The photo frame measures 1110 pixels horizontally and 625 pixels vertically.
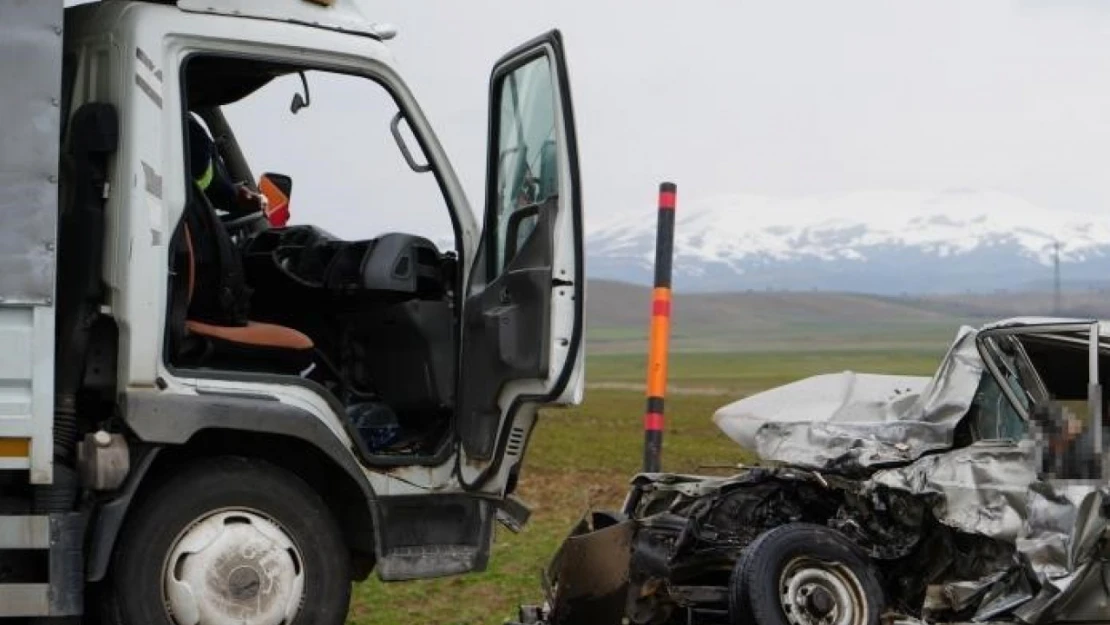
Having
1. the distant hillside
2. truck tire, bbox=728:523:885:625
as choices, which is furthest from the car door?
the distant hillside

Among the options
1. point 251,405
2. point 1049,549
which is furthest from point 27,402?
point 1049,549

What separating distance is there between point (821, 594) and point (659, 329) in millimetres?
2247

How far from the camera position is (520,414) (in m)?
7.33

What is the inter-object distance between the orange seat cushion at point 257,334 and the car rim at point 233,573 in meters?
0.69

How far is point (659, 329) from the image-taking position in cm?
965

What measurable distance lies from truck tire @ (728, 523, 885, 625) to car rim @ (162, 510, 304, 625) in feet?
6.56

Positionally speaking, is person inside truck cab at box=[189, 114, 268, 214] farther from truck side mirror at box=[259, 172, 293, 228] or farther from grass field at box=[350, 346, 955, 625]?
grass field at box=[350, 346, 955, 625]

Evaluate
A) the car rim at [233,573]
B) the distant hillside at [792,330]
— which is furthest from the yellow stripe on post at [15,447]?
the distant hillside at [792,330]

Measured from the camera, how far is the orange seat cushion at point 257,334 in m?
6.97

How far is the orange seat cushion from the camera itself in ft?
22.9

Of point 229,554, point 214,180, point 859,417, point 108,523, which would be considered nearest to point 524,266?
point 214,180

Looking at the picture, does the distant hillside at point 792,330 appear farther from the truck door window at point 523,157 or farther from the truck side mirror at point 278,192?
the truck door window at point 523,157

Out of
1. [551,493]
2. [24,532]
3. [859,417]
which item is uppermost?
[859,417]

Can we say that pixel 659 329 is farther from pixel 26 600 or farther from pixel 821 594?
pixel 26 600
